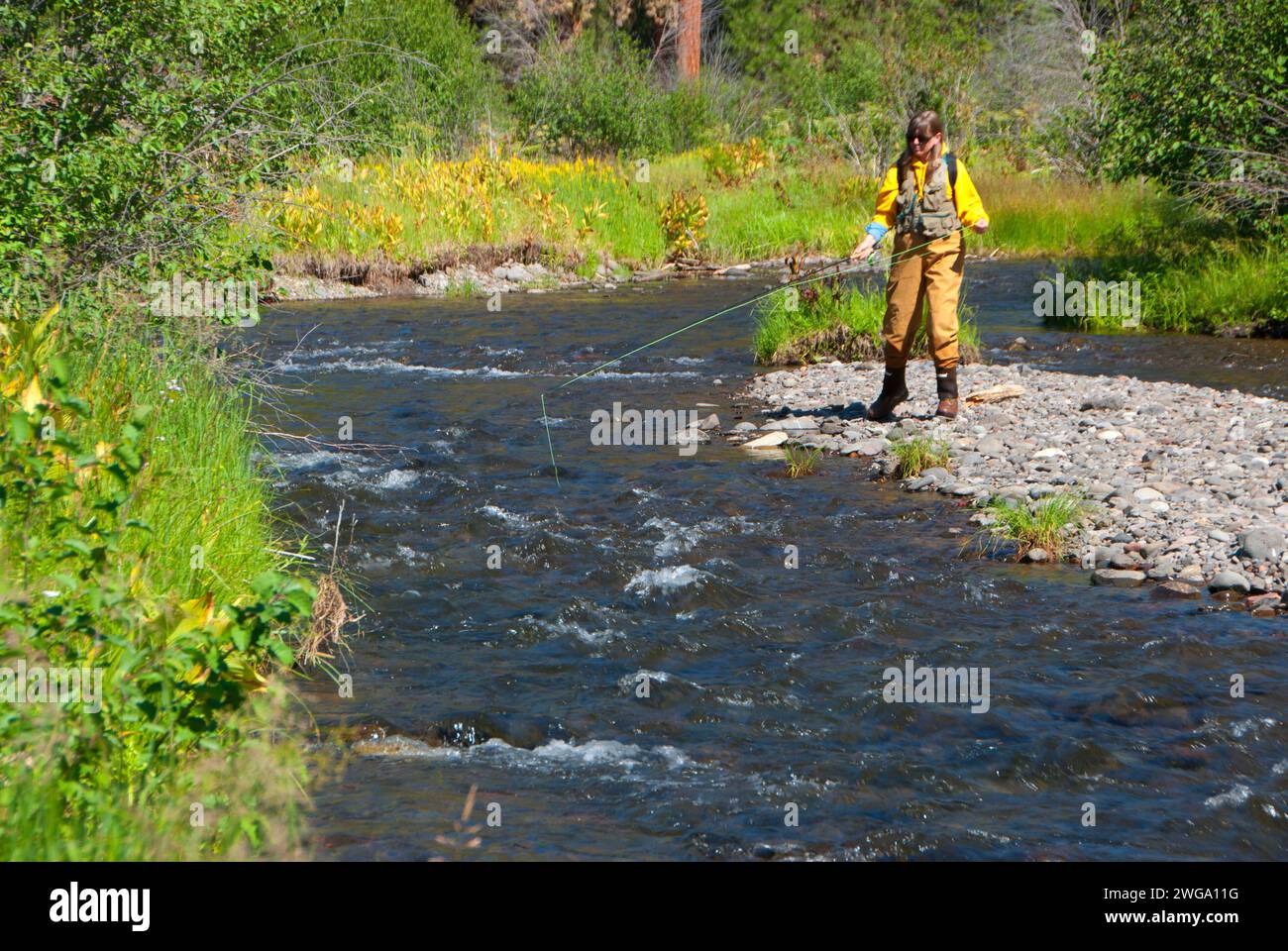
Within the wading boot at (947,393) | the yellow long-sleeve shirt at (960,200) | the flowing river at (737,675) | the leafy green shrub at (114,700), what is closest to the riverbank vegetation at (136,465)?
the leafy green shrub at (114,700)

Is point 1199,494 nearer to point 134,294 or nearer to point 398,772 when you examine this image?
point 398,772

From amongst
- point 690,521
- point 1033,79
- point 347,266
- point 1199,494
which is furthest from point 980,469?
point 1033,79

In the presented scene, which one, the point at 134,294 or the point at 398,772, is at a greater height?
the point at 134,294

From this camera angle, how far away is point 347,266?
63.3 feet

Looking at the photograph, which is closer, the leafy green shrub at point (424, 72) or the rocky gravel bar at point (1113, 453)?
the rocky gravel bar at point (1113, 453)

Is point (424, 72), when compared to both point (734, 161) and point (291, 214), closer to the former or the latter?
point (291, 214)

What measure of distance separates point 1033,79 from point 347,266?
17.9m

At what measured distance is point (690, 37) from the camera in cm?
3716

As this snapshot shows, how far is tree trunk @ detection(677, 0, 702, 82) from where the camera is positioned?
121 feet

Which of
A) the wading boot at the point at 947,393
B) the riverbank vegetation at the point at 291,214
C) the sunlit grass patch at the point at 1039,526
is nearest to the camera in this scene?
the riverbank vegetation at the point at 291,214

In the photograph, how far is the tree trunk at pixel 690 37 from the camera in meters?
36.8

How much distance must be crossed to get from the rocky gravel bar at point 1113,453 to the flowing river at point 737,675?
350 millimetres

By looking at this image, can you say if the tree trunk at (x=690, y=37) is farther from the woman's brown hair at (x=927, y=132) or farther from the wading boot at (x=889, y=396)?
the woman's brown hair at (x=927, y=132)

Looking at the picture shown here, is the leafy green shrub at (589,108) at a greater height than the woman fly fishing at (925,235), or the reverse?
the leafy green shrub at (589,108)
